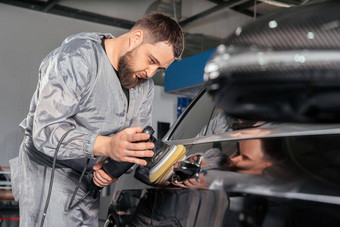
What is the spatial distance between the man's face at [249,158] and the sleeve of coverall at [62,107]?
2.22ft

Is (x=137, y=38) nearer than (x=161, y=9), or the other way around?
(x=137, y=38)

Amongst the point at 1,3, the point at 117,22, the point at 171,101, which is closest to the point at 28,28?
the point at 1,3

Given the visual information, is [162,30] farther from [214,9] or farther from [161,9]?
[214,9]

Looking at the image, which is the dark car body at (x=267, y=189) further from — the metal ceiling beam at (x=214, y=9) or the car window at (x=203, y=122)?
the metal ceiling beam at (x=214, y=9)

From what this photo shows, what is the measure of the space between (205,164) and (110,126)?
0.82 metres

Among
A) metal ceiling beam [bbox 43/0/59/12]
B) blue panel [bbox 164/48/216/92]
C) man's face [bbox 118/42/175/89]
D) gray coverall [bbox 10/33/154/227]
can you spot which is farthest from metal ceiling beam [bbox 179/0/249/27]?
man's face [bbox 118/42/175/89]

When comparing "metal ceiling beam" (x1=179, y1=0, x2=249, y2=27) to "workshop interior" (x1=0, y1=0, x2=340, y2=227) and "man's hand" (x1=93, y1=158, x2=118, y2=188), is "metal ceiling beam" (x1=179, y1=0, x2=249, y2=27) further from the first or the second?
"man's hand" (x1=93, y1=158, x2=118, y2=188)

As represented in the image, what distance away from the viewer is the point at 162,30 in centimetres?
179


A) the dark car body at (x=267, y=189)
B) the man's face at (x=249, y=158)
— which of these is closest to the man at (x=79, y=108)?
the dark car body at (x=267, y=189)

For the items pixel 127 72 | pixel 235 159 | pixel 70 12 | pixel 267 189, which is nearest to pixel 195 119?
pixel 127 72

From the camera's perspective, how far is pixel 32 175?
6.07 feet

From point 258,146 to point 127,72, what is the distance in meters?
0.97

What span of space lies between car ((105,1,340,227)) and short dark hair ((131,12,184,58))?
0.29m

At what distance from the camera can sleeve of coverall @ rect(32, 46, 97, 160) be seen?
1524 mm
